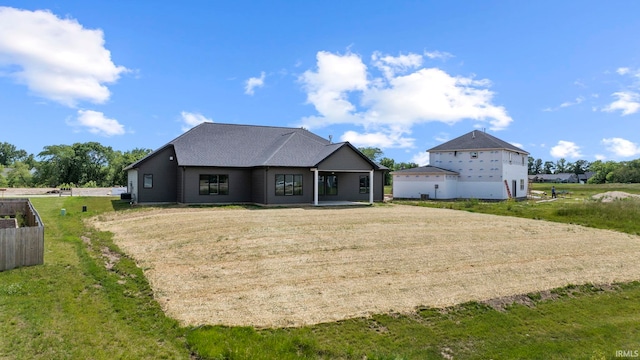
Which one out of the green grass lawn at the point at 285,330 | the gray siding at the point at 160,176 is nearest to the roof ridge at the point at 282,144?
the gray siding at the point at 160,176

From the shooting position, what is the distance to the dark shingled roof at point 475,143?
36125mm

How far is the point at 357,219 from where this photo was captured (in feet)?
56.7

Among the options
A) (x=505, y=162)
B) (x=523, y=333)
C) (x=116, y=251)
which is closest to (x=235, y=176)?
(x=116, y=251)

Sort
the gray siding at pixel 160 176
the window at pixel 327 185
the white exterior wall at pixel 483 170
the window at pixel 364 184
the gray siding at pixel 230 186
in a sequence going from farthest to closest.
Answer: the white exterior wall at pixel 483 170 < the window at pixel 364 184 < the window at pixel 327 185 < the gray siding at pixel 160 176 < the gray siding at pixel 230 186

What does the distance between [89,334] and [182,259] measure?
15.2 feet

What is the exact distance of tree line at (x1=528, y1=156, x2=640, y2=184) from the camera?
8306cm

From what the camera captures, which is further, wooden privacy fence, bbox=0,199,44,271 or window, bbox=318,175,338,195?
window, bbox=318,175,338,195

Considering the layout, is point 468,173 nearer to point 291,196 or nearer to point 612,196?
point 612,196

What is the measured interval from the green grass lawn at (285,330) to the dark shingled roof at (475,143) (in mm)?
27925

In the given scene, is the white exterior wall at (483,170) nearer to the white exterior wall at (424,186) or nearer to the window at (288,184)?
the white exterior wall at (424,186)

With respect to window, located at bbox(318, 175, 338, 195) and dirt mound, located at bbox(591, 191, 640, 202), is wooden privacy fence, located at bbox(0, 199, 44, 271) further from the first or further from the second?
dirt mound, located at bbox(591, 191, 640, 202)

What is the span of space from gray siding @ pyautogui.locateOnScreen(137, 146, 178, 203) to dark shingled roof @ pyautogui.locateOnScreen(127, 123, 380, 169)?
592 mm

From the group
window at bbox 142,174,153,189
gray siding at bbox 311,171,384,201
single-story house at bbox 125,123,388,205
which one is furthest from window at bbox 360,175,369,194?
window at bbox 142,174,153,189

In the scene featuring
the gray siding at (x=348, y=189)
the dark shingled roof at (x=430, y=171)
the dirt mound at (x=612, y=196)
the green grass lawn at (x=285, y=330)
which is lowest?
the green grass lawn at (x=285, y=330)
